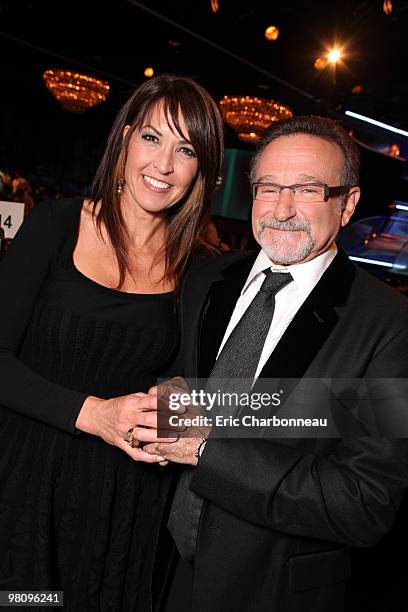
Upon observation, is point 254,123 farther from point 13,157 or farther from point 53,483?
point 53,483

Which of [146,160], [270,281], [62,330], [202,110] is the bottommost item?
[62,330]

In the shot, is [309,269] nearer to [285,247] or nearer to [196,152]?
[285,247]

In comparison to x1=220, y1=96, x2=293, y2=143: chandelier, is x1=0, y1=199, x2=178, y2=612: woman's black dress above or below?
below

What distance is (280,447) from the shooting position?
1277 mm

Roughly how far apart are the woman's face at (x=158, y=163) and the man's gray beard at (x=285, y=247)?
1.45ft

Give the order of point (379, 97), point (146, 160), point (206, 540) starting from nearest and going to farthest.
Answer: point (206, 540) → point (146, 160) → point (379, 97)

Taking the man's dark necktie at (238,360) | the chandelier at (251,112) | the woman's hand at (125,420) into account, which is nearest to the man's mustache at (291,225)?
the man's dark necktie at (238,360)

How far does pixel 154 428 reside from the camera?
1.34 m

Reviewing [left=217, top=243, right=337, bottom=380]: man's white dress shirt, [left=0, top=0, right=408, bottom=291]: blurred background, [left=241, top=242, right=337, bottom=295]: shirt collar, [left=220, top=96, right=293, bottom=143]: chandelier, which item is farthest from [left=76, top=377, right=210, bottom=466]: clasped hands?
→ [left=220, top=96, right=293, bottom=143]: chandelier

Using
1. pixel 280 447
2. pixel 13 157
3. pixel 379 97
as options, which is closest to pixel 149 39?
pixel 379 97

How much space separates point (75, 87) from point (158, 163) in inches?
296

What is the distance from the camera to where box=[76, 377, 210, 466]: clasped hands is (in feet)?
4.30

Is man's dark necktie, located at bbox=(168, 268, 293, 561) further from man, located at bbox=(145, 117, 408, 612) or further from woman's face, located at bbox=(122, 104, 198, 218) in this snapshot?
woman's face, located at bbox=(122, 104, 198, 218)

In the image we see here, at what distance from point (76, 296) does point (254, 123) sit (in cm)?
757
